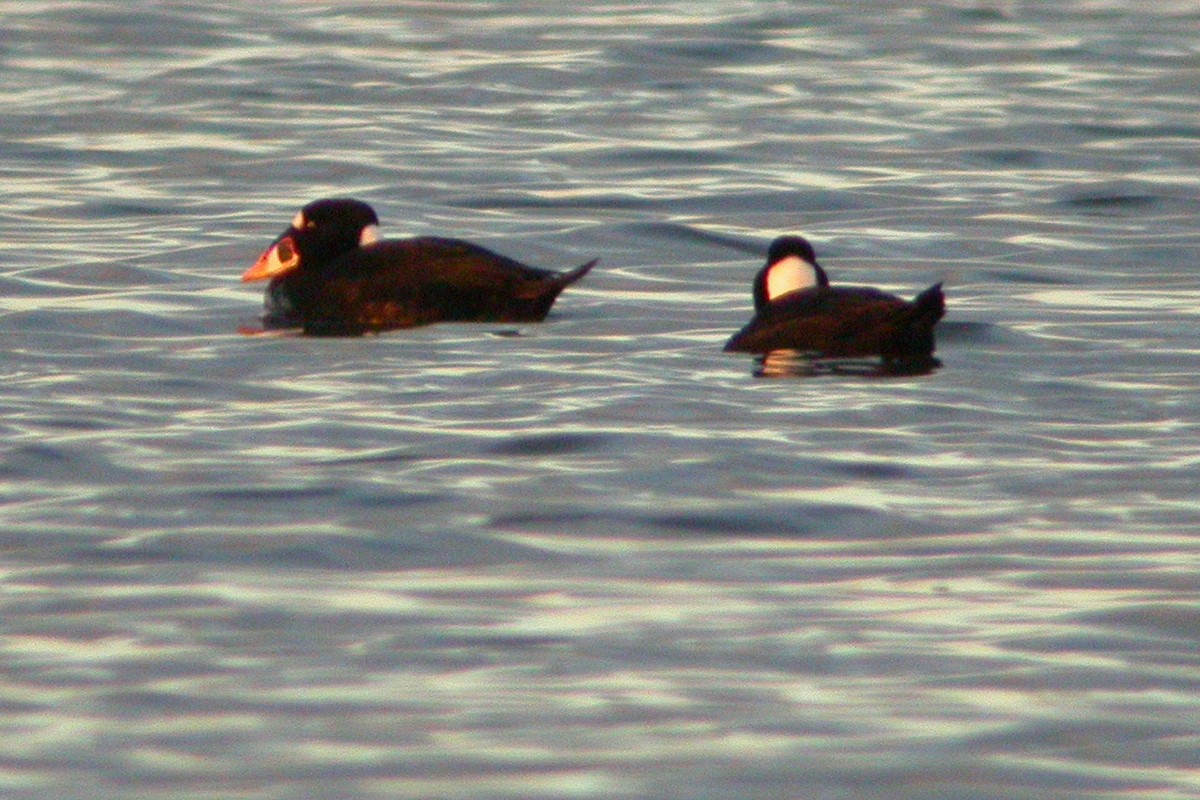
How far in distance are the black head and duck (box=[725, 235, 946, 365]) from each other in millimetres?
558

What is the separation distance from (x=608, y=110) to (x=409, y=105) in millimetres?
1585

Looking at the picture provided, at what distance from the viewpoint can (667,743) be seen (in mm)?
6277

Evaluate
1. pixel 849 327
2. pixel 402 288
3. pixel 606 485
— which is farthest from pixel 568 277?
pixel 606 485

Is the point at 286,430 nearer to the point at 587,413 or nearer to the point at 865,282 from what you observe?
the point at 587,413

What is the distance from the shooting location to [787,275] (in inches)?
492

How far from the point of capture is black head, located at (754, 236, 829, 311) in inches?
492

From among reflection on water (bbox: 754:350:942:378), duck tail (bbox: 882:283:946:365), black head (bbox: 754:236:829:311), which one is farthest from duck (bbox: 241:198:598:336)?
duck tail (bbox: 882:283:946:365)

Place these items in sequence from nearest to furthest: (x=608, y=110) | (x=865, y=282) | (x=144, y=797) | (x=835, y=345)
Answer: (x=144, y=797)
(x=835, y=345)
(x=865, y=282)
(x=608, y=110)

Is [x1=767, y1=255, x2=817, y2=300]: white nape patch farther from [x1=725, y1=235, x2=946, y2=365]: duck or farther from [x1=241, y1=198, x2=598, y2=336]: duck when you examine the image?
[x1=241, y1=198, x2=598, y2=336]: duck

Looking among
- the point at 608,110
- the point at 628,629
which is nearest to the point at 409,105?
the point at 608,110

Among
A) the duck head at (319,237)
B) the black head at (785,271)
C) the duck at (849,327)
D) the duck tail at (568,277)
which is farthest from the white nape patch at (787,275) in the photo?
the duck head at (319,237)

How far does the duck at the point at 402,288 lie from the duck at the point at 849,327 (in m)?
1.56

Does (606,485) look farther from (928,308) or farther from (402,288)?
(402,288)

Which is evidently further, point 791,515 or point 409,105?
point 409,105
